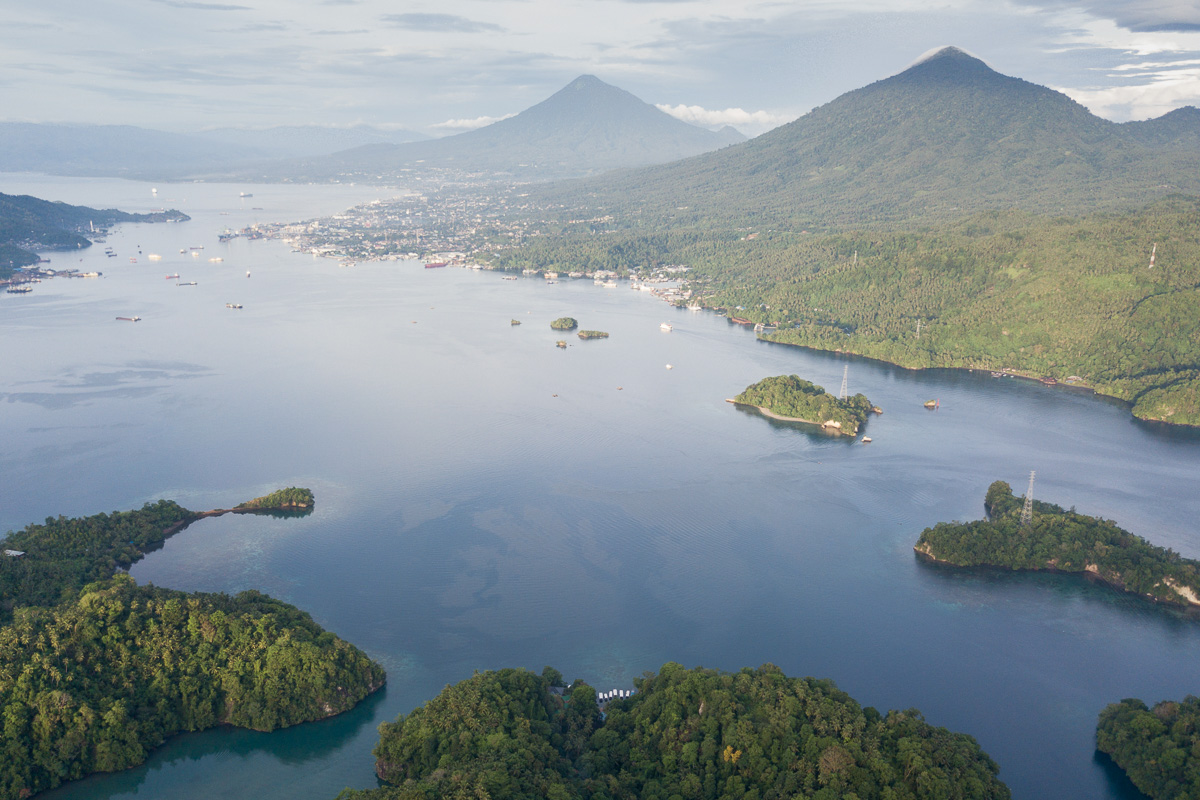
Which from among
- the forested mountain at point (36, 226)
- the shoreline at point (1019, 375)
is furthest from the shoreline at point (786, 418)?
the forested mountain at point (36, 226)

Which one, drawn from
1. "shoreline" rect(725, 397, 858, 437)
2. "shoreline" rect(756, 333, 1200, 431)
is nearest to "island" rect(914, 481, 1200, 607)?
"shoreline" rect(725, 397, 858, 437)

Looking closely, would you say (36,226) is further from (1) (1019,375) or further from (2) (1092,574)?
(2) (1092,574)

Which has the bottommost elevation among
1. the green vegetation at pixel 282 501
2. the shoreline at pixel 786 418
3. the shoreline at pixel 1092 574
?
the shoreline at pixel 1092 574

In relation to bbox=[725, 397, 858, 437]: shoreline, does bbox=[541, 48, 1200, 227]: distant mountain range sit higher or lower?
higher

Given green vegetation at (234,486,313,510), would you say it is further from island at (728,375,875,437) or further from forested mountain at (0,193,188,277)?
forested mountain at (0,193,188,277)

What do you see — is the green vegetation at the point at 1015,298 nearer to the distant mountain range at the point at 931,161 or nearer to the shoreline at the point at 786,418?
the shoreline at the point at 786,418

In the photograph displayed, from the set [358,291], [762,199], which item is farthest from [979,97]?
[358,291]
